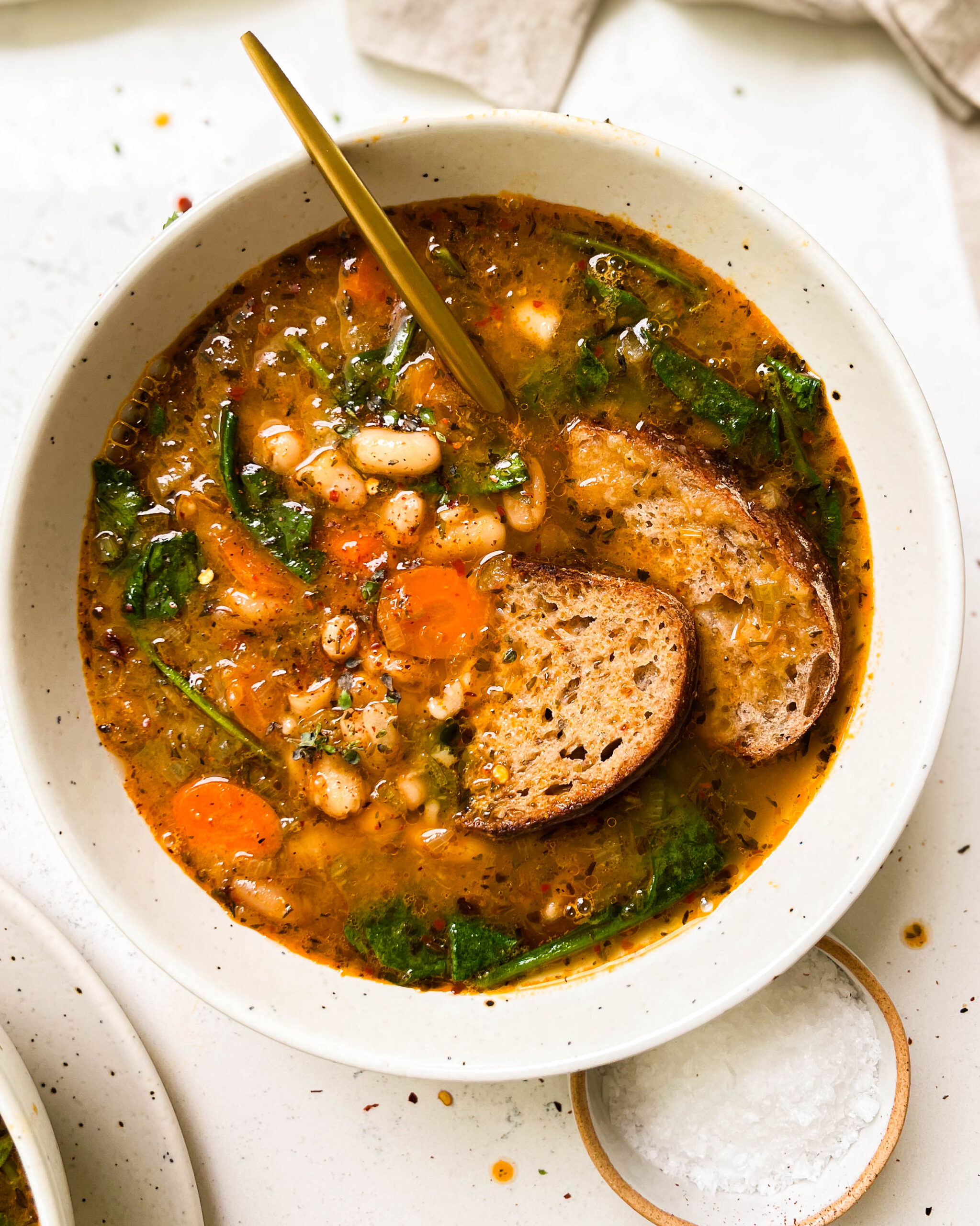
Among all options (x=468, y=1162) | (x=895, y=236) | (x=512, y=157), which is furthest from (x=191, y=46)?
(x=468, y=1162)

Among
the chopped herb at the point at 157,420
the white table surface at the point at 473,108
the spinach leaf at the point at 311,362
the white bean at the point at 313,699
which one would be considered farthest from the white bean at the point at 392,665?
the white table surface at the point at 473,108

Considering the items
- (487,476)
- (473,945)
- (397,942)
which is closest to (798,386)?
(487,476)

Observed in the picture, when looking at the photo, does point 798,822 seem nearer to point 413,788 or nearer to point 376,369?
point 413,788

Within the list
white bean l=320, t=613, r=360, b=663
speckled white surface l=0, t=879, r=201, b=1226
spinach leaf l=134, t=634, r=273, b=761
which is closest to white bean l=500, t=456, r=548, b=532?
white bean l=320, t=613, r=360, b=663

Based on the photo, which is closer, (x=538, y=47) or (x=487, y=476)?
(x=487, y=476)

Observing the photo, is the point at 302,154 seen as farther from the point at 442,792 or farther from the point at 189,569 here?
the point at 442,792
